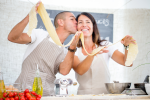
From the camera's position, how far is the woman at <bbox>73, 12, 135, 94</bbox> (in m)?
2.15

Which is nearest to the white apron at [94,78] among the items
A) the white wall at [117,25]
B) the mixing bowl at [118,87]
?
the white wall at [117,25]

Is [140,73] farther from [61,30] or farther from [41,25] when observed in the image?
[41,25]

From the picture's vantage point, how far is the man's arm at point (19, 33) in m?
1.64

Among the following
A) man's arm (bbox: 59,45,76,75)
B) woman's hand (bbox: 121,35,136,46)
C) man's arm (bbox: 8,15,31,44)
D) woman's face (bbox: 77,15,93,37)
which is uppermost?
woman's face (bbox: 77,15,93,37)

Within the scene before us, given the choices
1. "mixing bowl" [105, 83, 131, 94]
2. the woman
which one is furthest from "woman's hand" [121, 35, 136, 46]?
Result: "mixing bowl" [105, 83, 131, 94]

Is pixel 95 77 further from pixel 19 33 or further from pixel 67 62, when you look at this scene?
pixel 19 33

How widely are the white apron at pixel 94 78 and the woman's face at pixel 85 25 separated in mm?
312

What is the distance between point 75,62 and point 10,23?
3.98 feet

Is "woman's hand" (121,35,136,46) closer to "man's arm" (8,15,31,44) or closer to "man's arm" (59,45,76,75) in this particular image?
"man's arm" (59,45,76,75)

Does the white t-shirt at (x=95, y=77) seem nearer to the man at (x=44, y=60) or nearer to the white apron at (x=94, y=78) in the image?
the white apron at (x=94, y=78)

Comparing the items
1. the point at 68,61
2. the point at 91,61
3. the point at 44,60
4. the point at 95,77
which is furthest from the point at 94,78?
the point at 44,60

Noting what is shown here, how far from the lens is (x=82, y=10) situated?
9.32 feet

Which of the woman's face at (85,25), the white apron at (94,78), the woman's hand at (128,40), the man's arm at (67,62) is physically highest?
the woman's face at (85,25)

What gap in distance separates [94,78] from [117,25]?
1.16 m
